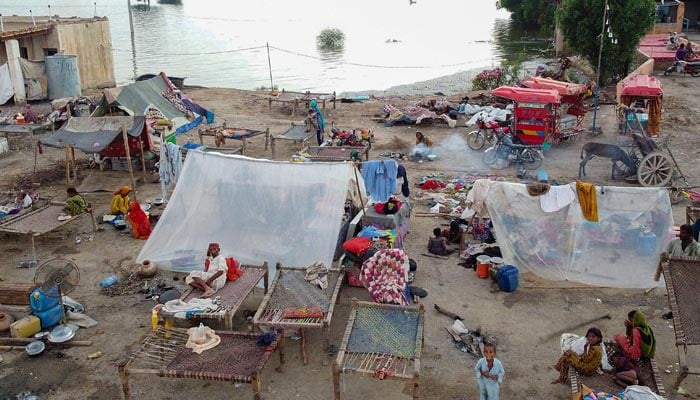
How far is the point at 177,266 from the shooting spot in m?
9.37

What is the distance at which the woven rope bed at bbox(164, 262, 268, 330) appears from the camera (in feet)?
23.7

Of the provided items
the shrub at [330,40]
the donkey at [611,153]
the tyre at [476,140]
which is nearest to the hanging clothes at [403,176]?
the donkey at [611,153]

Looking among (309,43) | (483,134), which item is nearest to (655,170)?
(483,134)

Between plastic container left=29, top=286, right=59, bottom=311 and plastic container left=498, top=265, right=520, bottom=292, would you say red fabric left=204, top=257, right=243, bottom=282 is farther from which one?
plastic container left=498, top=265, right=520, bottom=292

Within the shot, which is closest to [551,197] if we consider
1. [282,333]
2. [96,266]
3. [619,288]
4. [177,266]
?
[619,288]

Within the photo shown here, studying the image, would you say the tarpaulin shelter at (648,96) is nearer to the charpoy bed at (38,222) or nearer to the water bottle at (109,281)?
the water bottle at (109,281)

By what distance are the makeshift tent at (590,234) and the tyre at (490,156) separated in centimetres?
538

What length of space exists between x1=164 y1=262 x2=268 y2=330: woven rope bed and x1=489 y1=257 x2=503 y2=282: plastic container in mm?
3220

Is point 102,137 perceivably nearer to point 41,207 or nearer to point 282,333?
point 41,207

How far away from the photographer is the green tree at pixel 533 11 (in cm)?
4241

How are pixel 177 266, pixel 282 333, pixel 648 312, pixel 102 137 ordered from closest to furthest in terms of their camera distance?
pixel 282 333 < pixel 648 312 < pixel 177 266 < pixel 102 137

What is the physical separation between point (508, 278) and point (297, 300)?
A: 296cm

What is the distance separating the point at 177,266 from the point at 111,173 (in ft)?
18.7

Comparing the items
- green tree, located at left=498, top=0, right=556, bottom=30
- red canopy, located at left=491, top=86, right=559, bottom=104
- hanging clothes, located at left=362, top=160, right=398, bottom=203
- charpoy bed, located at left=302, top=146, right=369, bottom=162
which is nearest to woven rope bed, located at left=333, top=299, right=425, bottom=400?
hanging clothes, located at left=362, top=160, right=398, bottom=203
